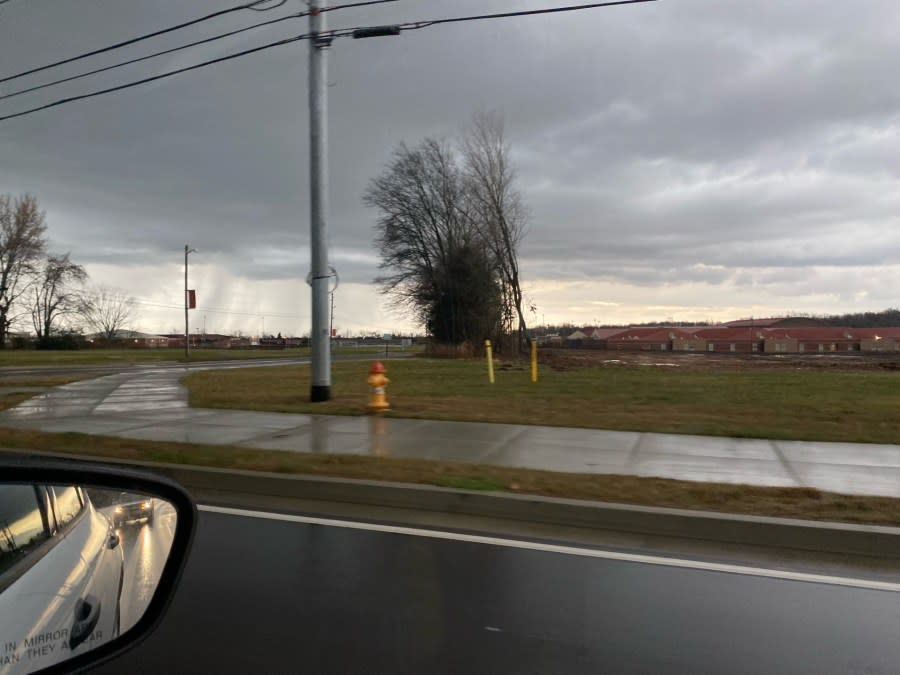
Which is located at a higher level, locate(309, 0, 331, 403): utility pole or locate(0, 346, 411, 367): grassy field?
locate(309, 0, 331, 403): utility pole

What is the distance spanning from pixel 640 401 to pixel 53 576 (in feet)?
44.8

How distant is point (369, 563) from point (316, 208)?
9618mm

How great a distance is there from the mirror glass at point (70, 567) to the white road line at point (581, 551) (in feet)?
12.1

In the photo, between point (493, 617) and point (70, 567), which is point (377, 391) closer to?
point (493, 617)

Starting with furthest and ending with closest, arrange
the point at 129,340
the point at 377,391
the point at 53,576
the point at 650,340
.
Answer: the point at 129,340, the point at 650,340, the point at 377,391, the point at 53,576

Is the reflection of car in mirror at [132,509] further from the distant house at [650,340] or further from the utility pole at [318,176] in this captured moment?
Answer: the distant house at [650,340]

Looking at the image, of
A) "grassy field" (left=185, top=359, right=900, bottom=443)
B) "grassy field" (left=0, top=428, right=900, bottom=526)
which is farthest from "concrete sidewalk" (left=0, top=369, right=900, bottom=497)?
"grassy field" (left=185, top=359, right=900, bottom=443)

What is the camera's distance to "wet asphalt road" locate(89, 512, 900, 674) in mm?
3570

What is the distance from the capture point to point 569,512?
19.9ft

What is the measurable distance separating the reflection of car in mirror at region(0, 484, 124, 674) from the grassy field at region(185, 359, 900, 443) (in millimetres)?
9590

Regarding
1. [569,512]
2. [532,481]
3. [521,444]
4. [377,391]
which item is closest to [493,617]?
[569,512]

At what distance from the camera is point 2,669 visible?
149 centimetres

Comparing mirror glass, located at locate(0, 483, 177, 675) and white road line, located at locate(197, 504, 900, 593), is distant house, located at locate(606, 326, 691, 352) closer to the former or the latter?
white road line, located at locate(197, 504, 900, 593)

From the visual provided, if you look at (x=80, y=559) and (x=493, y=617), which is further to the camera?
(x=493, y=617)
